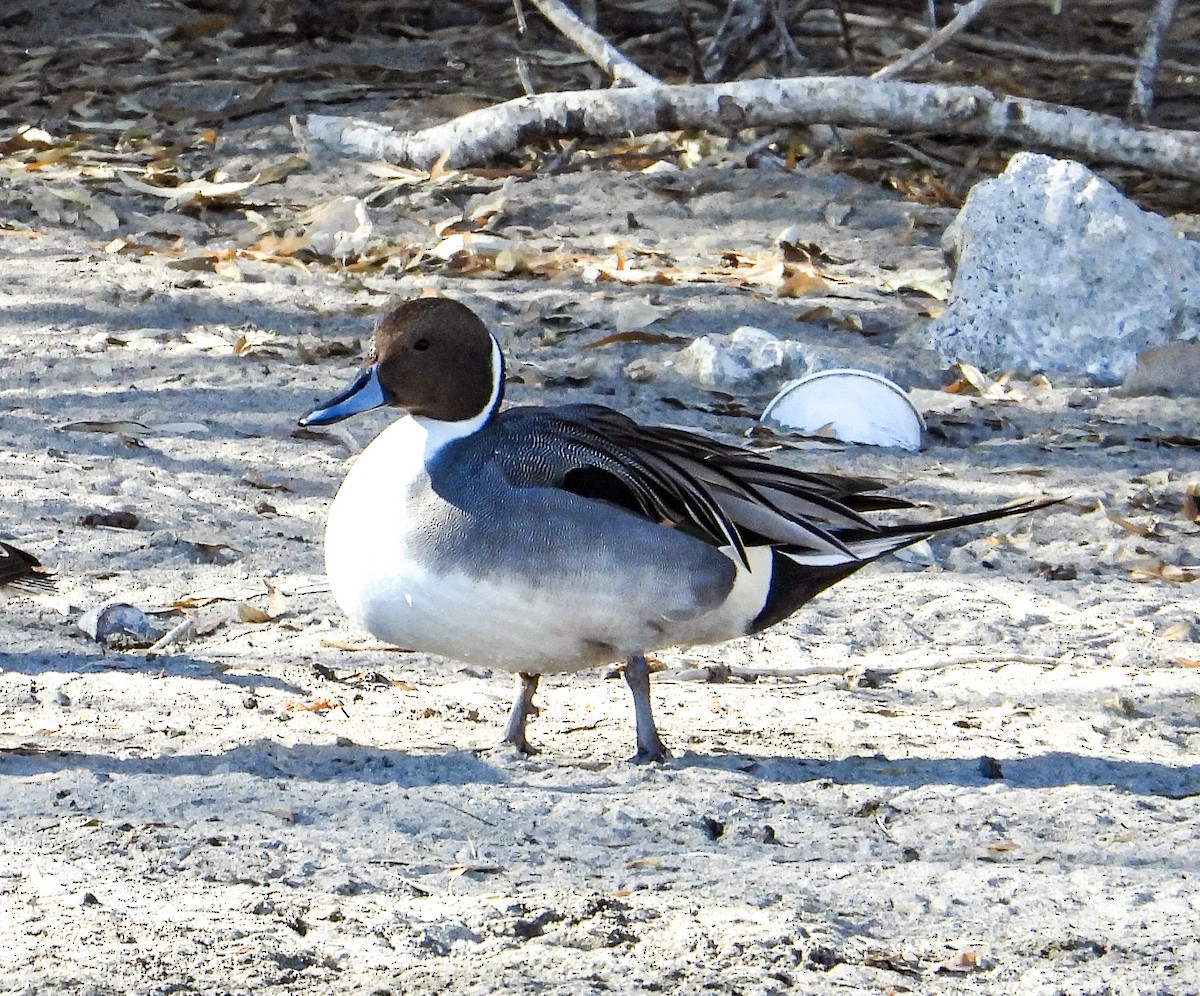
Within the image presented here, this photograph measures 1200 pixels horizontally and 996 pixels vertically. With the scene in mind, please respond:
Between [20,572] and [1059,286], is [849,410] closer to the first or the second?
[1059,286]

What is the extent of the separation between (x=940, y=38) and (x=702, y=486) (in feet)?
14.3

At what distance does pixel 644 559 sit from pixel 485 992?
1.07 m

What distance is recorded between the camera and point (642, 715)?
3455mm

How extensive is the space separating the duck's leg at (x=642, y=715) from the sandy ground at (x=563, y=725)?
8 centimetres

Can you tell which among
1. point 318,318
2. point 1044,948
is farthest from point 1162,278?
point 1044,948

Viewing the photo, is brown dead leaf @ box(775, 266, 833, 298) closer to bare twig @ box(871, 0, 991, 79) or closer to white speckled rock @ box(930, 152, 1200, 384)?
white speckled rock @ box(930, 152, 1200, 384)

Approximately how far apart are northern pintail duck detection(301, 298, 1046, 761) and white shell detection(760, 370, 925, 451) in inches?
77.8

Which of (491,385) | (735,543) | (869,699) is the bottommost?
(869,699)

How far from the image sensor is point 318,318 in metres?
6.46

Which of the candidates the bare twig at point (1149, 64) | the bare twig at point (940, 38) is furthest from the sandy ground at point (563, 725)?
the bare twig at point (1149, 64)

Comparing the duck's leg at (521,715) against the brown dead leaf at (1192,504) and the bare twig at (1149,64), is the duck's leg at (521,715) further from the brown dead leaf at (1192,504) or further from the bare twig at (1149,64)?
the bare twig at (1149,64)

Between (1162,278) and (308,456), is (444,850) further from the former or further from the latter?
(1162,278)

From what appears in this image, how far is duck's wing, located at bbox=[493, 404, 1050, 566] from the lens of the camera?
3434 mm

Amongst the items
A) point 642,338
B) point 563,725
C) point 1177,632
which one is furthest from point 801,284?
point 563,725
